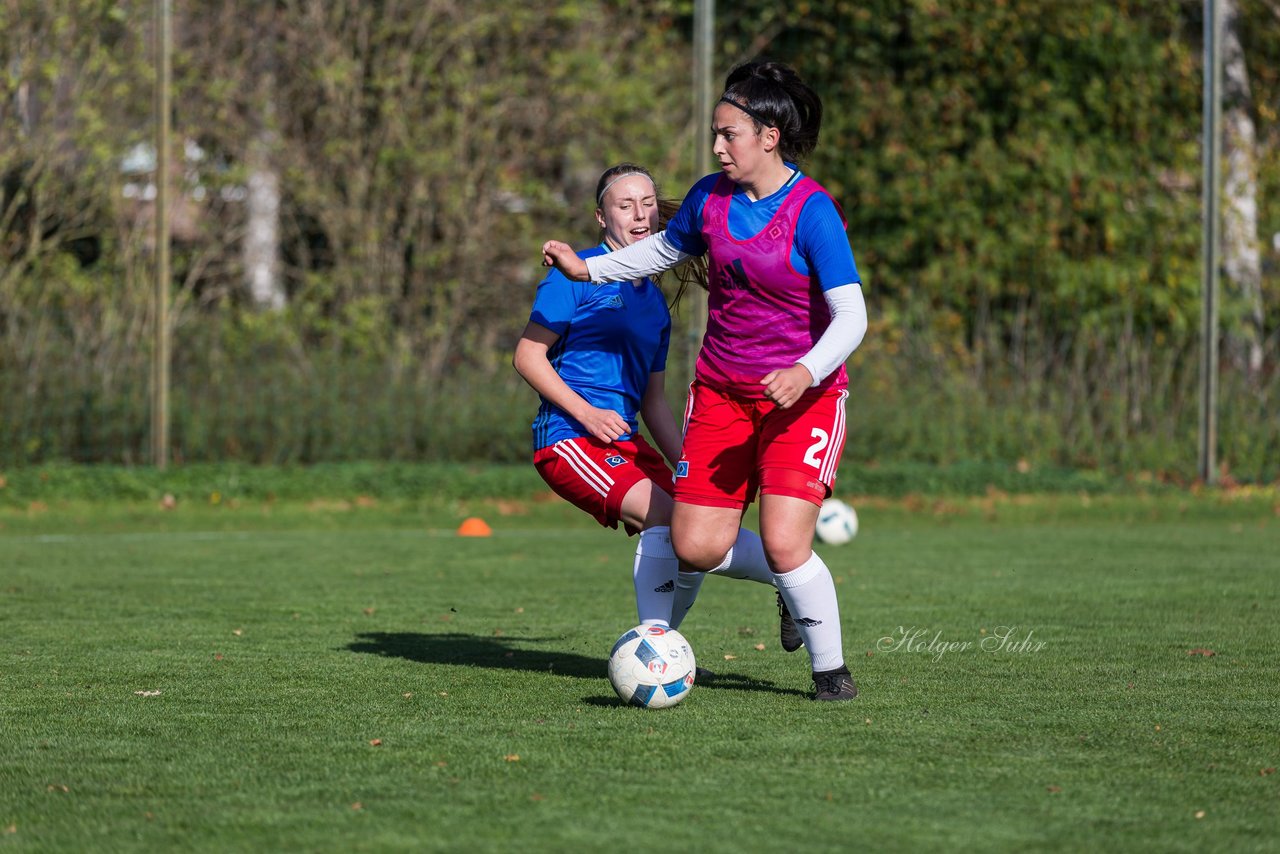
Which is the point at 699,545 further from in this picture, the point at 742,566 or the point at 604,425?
the point at 604,425

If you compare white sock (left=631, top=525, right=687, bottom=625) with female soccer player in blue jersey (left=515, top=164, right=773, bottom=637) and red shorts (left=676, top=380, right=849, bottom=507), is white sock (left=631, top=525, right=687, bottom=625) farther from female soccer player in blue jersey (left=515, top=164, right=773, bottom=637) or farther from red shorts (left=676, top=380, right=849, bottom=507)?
red shorts (left=676, top=380, right=849, bottom=507)

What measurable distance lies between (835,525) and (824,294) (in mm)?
5882

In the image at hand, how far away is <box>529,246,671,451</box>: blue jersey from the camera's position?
5.76 meters

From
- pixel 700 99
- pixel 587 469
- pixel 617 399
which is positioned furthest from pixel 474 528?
pixel 587 469

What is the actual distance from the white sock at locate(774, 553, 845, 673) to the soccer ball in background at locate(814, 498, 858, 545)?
18.1 ft

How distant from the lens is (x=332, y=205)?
15.7 m

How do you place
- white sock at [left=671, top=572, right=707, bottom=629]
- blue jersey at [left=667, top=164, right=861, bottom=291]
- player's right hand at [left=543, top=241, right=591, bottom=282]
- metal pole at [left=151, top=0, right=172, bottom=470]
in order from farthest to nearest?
1. metal pole at [left=151, top=0, right=172, bottom=470]
2. white sock at [left=671, top=572, right=707, bottom=629]
3. player's right hand at [left=543, top=241, right=591, bottom=282]
4. blue jersey at [left=667, top=164, right=861, bottom=291]

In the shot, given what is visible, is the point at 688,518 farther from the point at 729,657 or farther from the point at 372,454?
the point at 372,454

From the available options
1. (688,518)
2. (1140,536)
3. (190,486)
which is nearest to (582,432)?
(688,518)

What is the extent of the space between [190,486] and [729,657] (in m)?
7.42

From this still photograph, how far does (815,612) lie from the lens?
16.9ft

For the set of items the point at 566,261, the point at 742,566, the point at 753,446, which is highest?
the point at 566,261

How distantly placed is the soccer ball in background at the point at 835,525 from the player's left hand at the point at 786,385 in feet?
19.6

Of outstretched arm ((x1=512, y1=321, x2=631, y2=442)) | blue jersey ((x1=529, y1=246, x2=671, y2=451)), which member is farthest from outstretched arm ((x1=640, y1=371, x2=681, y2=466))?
outstretched arm ((x1=512, y1=321, x2=631, y2=442))
